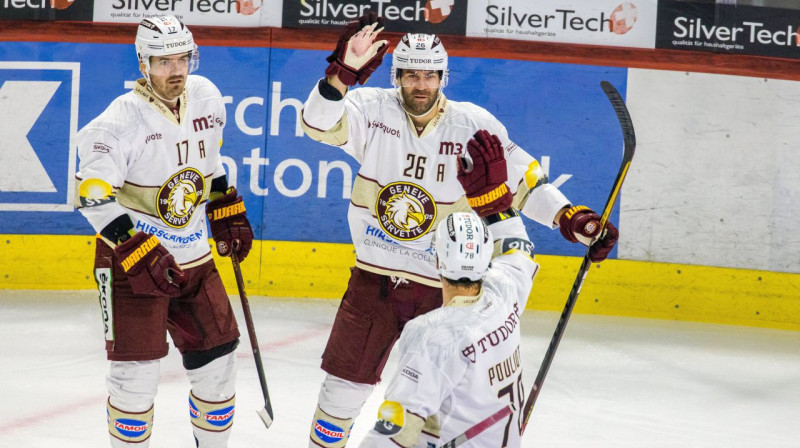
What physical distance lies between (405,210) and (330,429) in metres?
0.79

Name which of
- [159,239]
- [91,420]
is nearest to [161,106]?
[159,239]

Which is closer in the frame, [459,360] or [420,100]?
[459,360]

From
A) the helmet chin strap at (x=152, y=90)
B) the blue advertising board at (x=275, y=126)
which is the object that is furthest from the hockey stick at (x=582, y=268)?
the blue advertising board at (x=275, y=126)

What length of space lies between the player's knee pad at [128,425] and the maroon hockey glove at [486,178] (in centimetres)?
140

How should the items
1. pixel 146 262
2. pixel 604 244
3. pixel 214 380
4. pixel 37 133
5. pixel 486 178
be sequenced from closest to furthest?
pixel 486 178, pixel 146 262, pixel 604 244, pixel 214 380, pixel 37 133

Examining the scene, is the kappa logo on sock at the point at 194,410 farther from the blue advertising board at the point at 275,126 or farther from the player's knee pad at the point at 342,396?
the blue advertising board at the point at 275,126

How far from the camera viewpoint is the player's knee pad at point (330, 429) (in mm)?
3812

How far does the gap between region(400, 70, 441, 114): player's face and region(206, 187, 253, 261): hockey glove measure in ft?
2.74

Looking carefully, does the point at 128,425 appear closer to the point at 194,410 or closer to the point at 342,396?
the point at 194,410

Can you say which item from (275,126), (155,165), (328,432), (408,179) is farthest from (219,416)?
(275,126)

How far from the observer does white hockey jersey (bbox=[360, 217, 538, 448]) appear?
2566 millimetres

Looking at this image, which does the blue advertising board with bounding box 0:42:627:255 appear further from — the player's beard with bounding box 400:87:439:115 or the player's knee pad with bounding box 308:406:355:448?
the player's knee pad with bounding box 308:406:355:448

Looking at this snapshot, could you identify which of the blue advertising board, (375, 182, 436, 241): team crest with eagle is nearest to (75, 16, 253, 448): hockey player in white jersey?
(375, 182, 436, 241): team crest with eagle

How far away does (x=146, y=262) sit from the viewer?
11.9 ft
